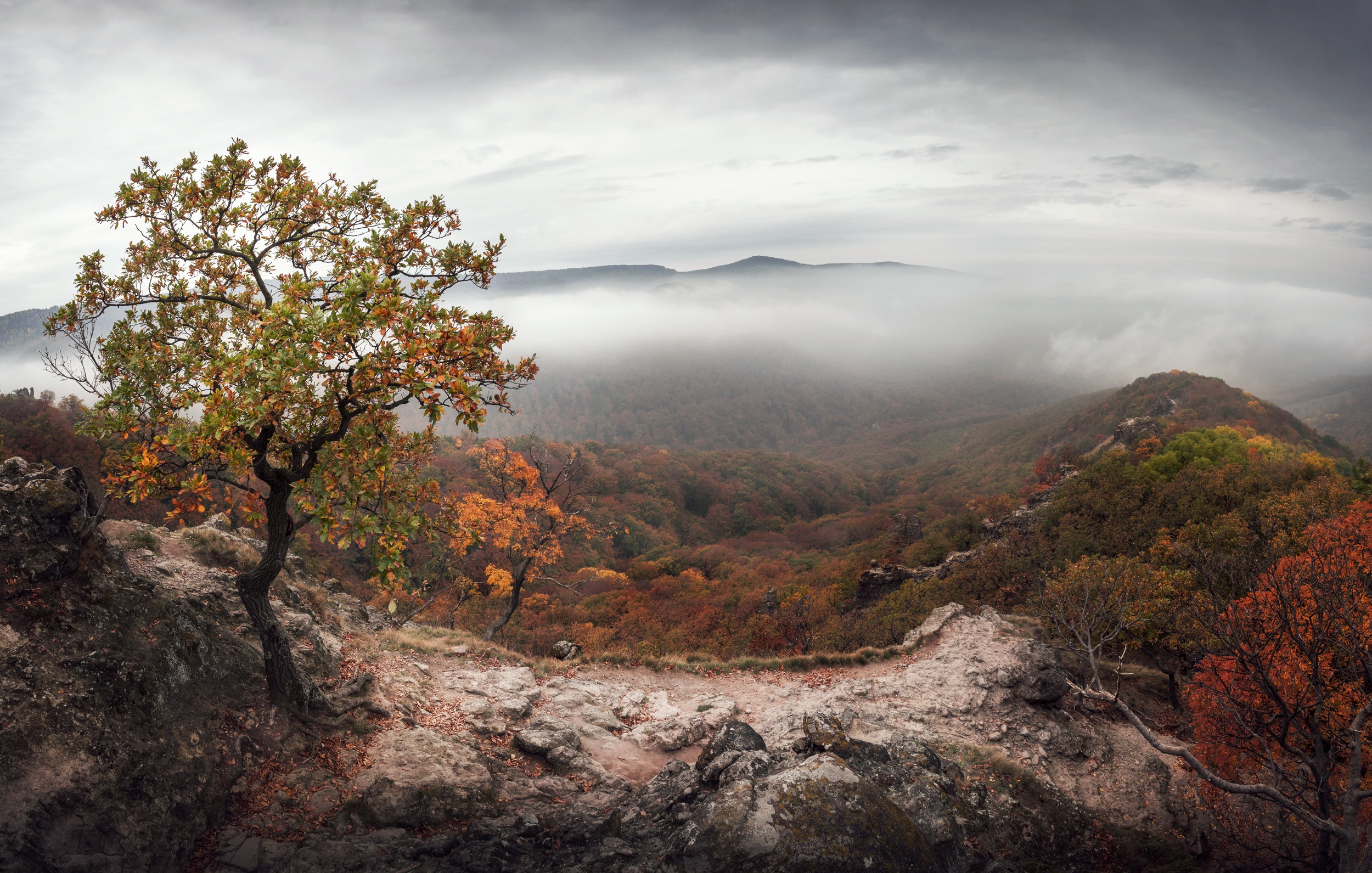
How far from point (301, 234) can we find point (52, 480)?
5393 mm

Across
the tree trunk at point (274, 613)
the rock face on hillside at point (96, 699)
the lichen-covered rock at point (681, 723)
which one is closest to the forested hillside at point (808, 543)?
the tree trunk at point (274, 613)

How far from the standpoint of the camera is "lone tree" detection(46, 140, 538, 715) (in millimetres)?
7418

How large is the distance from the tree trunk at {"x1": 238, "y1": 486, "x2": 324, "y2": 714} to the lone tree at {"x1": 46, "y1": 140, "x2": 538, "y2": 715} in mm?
31

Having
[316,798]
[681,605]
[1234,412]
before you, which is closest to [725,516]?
[681,605]

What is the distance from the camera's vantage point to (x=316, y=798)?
920 centimetres

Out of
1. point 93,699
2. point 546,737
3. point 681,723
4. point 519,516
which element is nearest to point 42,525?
point 93,699

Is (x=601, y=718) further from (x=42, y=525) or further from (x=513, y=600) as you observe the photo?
(x=42, y=525)

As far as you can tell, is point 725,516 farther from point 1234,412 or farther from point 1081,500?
point 1234,412

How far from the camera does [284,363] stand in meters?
7.14

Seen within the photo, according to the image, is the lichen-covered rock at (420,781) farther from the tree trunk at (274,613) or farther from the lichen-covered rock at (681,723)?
the lichen-covered rock at (681,723)

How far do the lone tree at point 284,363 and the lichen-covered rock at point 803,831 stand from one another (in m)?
5.73

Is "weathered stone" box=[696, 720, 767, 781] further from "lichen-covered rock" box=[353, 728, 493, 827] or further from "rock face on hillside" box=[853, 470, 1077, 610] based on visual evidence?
"rock face on hillside" box=[853, 470, 1077, 610]

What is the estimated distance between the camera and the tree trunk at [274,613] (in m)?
9.98

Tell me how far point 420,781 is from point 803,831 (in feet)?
21.8
